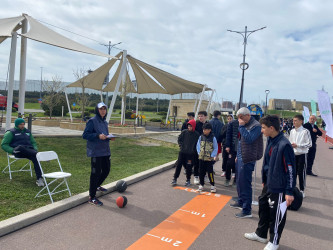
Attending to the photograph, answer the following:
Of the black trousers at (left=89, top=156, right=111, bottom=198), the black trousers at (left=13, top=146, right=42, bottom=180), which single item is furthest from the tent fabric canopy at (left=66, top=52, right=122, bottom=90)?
the black trousers at (left=89, top=156, right=111, bottom=198)

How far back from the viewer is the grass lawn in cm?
452

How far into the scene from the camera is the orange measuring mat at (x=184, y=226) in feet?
11.6

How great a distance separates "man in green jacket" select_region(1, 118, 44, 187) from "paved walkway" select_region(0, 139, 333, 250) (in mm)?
1745

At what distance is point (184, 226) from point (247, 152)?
5.35 ft

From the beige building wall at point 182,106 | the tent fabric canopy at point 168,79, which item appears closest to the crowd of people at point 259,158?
the tent fabric canopy at point 168,79

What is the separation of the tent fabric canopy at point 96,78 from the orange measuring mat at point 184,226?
1239cm

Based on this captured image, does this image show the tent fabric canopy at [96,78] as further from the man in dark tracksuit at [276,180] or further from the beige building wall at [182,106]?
the beige building wall at [182,106]

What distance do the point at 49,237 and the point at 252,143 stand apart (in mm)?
3472

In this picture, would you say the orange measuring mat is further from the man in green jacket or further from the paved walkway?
the man in green jacket

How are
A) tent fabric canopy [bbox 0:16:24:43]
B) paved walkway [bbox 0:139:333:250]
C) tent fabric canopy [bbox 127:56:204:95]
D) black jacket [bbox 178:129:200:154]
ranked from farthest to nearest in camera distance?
tent fabric canopy [bbox 127:56:204:95] → tent fabric canopy [bbox 0:16:24:43] → black jacket [bbox 178:129:200:154] → paved walkway [bbox 0:139:333:250]

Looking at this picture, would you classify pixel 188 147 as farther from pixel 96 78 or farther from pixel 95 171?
pixel 96 78

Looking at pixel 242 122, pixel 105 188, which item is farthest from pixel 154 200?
pixel 242 122

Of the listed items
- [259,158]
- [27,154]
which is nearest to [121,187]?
[27,154]

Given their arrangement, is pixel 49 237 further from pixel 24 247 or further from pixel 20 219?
pixel 20 219
